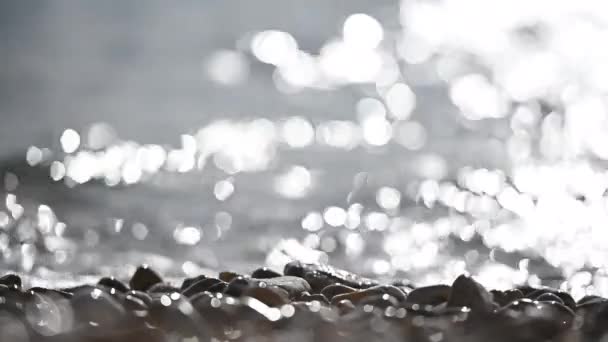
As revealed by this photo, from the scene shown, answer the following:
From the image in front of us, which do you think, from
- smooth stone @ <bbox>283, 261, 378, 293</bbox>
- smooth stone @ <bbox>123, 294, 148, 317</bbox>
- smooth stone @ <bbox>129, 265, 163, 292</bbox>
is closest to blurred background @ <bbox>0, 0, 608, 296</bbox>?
smooth stone @ <bbox>129, 265, 163, 292</bbox>

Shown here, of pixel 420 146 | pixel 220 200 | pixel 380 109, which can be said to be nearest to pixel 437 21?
pixel 380 109

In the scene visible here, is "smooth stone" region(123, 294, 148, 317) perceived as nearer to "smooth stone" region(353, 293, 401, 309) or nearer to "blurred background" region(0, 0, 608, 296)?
"smooth stone" region(353, 293, 401, 309)

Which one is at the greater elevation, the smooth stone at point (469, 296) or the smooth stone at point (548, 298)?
the smooth stone at point (548, 298)

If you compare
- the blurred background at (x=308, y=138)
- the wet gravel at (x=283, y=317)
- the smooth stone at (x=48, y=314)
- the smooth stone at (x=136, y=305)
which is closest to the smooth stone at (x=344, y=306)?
the wet gravel at (x=283, y=317)

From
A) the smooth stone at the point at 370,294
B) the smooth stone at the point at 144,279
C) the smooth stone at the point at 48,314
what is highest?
the smooth stone at the point at 144,279

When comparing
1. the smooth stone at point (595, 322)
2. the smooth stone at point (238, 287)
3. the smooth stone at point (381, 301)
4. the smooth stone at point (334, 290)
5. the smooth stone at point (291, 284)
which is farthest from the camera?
the smooth stone at point (334, 290)

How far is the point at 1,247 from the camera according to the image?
24.6ft

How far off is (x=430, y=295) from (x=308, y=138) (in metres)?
8.89

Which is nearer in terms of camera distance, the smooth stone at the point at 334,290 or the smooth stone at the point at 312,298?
the smooth stone at the point at 312,298

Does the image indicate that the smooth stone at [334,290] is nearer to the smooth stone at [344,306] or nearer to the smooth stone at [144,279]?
the smooth stone at [344,306]

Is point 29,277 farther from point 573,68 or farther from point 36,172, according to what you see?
point 573,68

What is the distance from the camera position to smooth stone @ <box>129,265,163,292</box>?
3.83m

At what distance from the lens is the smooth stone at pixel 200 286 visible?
3.11m

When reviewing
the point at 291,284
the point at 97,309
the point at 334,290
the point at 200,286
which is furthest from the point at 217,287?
the point at 97,309
